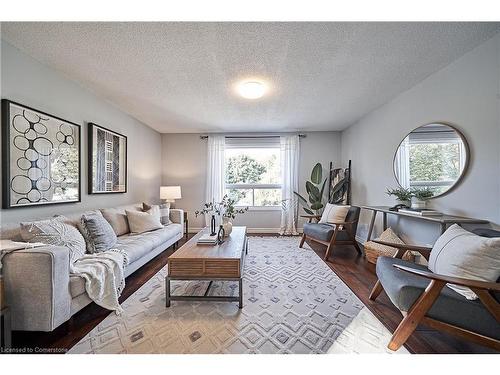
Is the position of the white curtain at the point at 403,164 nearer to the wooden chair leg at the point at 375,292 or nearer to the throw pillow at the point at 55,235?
the wooden chair leg at the point at 375,292

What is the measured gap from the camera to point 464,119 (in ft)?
6.75

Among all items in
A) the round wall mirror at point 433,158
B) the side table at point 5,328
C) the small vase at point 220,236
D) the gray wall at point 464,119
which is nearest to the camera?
the side table at point 5,328

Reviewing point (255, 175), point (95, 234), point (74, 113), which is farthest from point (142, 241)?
point (255, 175)

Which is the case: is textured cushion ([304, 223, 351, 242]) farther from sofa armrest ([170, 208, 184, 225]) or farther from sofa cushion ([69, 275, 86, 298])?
sofa cushion ([69, 275, 86, 298])

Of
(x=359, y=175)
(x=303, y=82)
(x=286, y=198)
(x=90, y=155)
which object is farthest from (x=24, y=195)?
(x=359, y=175)

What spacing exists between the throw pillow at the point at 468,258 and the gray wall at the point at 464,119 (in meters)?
0.64

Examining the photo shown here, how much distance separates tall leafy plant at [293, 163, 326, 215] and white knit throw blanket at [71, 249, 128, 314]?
11.8 feet

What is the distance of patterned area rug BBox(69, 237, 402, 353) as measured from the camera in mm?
1431

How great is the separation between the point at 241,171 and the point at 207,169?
0.80 metres

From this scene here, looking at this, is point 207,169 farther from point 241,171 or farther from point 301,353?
point 301,353

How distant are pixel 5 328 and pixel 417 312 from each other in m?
2.56

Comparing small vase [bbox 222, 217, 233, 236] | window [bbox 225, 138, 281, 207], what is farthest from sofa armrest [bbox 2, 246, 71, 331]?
window [bbox 225, 138, 281, 207]

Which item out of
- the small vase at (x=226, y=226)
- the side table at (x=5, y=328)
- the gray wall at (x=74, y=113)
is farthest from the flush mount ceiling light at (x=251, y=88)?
the side table at (x=5, y=328)

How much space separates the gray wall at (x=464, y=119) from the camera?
180 centimetres
